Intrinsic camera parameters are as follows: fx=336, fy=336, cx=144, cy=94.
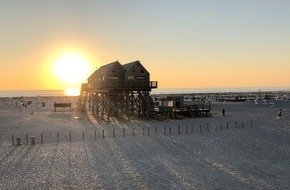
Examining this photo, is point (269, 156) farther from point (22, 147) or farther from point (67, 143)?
point (22, 147)

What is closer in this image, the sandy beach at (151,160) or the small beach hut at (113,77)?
the sandy beach at (151,160)

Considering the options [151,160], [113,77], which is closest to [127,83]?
[113,77]

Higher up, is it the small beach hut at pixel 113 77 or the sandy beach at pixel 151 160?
the small beach hut at pixel 113 77

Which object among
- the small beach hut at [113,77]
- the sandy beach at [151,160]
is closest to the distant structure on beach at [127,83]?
the small beach hut at [113,77]

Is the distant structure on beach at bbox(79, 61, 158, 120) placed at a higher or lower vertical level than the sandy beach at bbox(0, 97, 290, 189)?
higher

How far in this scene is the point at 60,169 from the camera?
21016mm

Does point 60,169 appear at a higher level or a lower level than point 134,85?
lower

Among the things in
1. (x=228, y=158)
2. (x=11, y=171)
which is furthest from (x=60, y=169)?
(x=228, y=158)

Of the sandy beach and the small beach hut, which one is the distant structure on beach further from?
the sandy beach

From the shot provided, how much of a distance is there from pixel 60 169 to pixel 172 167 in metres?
7.00

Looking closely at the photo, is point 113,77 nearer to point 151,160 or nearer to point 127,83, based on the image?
point 127,83

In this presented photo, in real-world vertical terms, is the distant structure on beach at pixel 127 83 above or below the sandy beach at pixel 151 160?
above

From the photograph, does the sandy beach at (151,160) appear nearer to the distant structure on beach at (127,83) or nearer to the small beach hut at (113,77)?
the distant structure on beach at (127,83)

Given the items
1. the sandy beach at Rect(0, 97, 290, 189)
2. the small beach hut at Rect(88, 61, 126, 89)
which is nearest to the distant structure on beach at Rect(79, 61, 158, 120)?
the small beach hut at Rect(88, 61, 126, 89)
